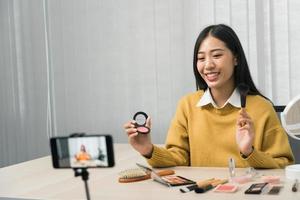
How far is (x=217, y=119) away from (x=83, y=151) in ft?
3.72

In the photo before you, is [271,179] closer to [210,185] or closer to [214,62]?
[210,185]

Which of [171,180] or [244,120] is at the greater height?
[244,120]

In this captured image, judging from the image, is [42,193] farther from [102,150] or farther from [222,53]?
[222,53]

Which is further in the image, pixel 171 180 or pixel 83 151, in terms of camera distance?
pixel 171 180

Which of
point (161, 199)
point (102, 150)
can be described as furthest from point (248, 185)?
point (102, 150)

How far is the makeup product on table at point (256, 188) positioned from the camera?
1.04 metres

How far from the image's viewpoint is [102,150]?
0.55m

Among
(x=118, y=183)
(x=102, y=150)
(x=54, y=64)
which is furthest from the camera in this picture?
(x=54, y=64)

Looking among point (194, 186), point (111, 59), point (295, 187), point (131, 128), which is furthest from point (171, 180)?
point (111, 59)

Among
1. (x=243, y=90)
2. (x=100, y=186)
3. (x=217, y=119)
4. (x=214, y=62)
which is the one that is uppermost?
(x=214, y=62)

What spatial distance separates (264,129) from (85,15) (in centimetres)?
179

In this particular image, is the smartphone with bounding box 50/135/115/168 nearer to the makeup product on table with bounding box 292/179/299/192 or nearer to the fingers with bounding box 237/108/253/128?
the makeup product on table with bounding box 292/179/299/192

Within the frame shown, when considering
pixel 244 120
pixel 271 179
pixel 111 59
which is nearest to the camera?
pixel 271 179

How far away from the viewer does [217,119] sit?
1.65 meters
